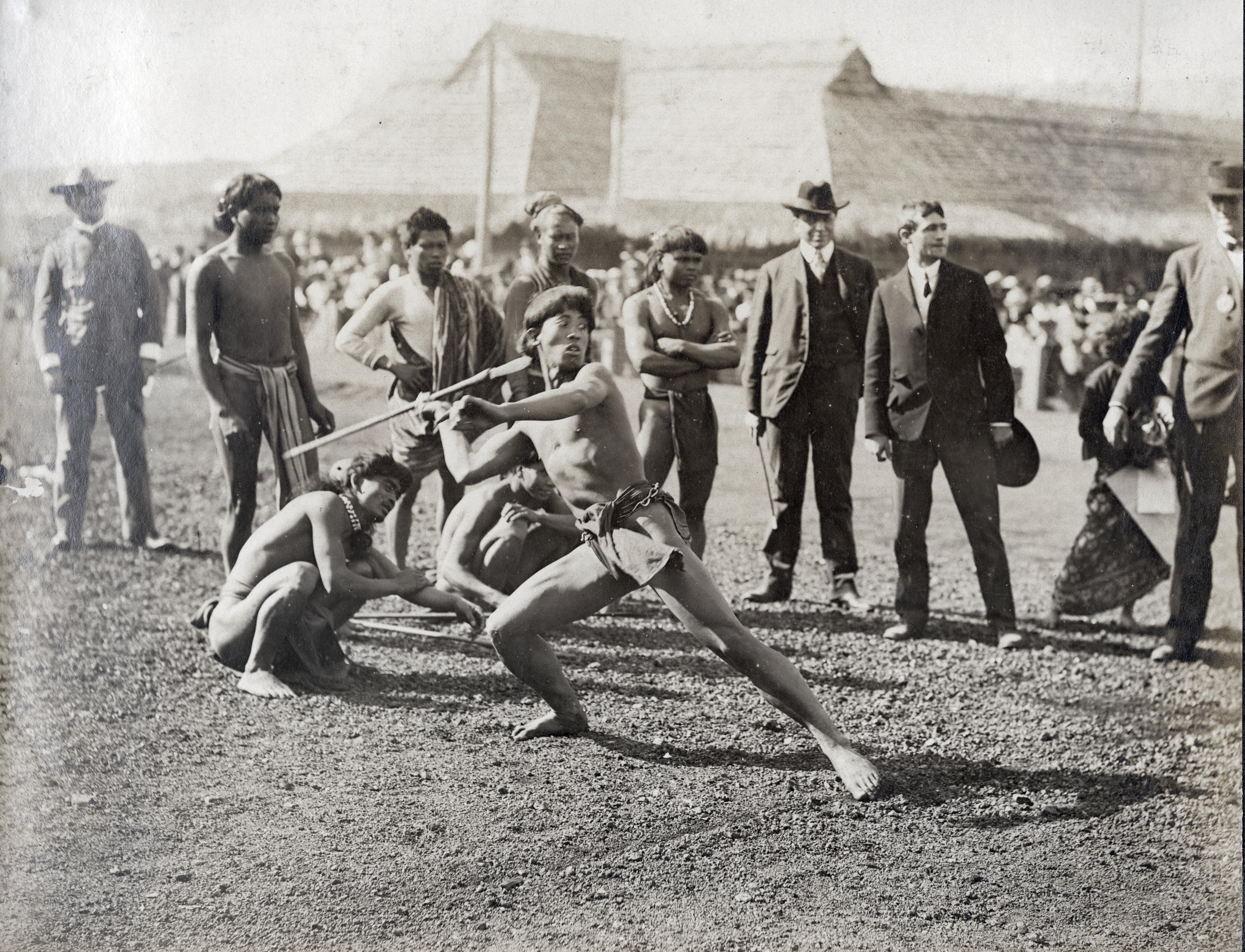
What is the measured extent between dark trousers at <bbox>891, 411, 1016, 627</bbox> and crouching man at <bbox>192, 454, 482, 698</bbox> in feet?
5.16

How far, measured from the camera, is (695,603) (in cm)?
418

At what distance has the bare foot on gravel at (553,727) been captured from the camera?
429cm

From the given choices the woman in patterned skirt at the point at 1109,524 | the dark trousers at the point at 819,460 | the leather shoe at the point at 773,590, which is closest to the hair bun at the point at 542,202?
the dark trousers at the point at 819,460

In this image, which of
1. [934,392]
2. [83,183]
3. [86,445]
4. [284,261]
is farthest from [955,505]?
[83,183]

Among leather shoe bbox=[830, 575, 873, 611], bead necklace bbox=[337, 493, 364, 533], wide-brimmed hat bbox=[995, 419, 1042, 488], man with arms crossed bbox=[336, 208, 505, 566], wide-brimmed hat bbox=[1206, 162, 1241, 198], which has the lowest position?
leather shoe bbox=[830, 575, 873, 611]

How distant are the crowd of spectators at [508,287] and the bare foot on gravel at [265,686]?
1.09m

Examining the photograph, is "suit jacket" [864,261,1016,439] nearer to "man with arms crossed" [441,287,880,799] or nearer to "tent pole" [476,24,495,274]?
"man with arms crossed" [441,287,880,799]

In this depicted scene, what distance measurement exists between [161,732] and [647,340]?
2019mm

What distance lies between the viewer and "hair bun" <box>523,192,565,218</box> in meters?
4.46

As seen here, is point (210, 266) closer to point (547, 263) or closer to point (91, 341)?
point (91, 341)

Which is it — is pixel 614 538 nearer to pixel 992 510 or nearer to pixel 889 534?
pixel 889 534

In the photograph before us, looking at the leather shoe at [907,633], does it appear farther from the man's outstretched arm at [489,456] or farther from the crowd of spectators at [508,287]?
the man's outstretched arm at [489,456]

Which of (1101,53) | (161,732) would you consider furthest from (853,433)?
(161,732)

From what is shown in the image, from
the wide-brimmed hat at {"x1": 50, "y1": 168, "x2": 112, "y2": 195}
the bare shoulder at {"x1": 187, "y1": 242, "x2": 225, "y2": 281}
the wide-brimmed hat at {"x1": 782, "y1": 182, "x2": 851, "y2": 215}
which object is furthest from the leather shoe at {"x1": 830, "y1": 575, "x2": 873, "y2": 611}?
the wide-brimmed hat at {"x1": 50, "y1": 168, "x2": 112, "y2": 195}
